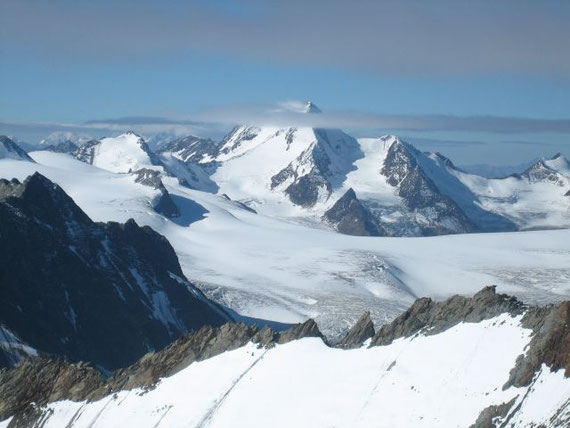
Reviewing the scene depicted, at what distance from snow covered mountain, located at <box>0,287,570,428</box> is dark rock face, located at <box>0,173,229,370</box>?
106 ft

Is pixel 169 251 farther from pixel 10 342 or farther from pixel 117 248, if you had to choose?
pixel 10 342

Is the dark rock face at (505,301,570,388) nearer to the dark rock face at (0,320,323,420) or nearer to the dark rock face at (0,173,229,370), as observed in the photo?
the dark rock face at (0,320,323,420)

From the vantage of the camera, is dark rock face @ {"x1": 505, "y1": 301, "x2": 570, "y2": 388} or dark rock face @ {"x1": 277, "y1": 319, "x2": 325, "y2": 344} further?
dark rock face @ {"x1": 277, "y1": 319, "x2": 325, "y2": 344}

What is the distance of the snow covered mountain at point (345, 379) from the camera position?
172ft

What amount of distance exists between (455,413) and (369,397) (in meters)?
7.26

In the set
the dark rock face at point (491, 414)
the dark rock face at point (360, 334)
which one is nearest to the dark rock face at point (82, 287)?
the dark rock face at point (360, 334)

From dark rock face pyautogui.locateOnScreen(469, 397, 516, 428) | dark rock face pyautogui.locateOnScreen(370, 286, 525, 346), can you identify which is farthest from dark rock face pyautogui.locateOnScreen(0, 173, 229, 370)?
dark rock face pyautogui.locateOnScreen(469, 397, 516, 428)

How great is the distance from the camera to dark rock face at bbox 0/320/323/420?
71.5 meters

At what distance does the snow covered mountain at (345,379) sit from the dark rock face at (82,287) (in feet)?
106

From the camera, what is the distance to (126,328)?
126 meters

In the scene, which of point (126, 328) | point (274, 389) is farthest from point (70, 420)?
point (126, 328)

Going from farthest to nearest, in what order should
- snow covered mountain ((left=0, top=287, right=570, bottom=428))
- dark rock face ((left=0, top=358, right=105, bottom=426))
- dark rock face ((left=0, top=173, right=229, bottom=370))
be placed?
dark rock face ((left=0, top=173, right=229, bottom=370)) → dark rock face ((left=0, top=358, right=105, bottom=426)) → snow covered mountain ((left=0, top=287, right=570, bottom=428))

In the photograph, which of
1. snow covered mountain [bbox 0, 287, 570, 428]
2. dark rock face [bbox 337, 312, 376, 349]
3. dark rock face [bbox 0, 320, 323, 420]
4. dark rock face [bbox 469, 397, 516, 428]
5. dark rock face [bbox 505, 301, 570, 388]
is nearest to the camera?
dark rock face [bbox 469, 397, 516, 428]

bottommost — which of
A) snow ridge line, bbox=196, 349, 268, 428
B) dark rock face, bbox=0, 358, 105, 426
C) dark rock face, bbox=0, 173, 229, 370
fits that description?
dark rock face, bbox=0, 173, 229, 370
